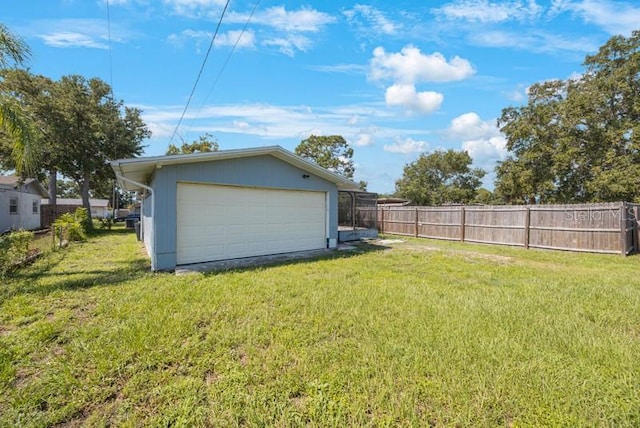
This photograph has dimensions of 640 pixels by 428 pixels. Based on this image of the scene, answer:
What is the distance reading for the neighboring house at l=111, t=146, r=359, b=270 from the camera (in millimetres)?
7047

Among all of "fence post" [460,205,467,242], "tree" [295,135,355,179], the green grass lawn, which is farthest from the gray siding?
"tree" [295,135,355,179]

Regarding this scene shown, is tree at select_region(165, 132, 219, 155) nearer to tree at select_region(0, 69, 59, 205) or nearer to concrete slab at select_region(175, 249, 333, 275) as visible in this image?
tree at select_region(0, 69, 59, 205)

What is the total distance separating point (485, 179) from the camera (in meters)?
33.3

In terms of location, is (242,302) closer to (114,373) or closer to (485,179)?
(114,373)

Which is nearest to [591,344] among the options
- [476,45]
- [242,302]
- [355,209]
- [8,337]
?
[242,302]

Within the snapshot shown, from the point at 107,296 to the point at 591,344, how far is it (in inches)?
262

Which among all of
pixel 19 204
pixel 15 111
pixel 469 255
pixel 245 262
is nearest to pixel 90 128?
pixel 19 204

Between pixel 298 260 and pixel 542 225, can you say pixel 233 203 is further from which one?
pixel 542 225

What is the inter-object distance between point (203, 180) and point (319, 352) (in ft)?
19.0

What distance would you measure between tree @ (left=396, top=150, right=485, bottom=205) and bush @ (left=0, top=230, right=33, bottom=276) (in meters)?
30.2

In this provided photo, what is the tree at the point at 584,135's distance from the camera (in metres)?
16.5

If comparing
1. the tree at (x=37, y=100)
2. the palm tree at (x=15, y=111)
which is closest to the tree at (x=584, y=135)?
the palm tree at (x=15, y=111)

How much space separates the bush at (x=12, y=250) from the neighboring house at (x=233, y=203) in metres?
2.74

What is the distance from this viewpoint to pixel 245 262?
7949 millimetres
